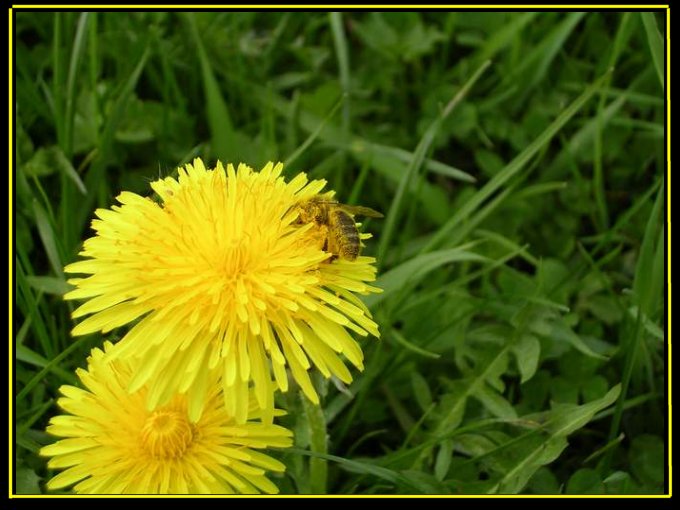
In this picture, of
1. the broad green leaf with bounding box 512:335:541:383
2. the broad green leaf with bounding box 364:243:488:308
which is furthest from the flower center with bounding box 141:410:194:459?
the broad green leaf with bounding box 512:335:541:383

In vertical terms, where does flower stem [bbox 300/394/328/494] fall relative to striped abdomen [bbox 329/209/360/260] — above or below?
below

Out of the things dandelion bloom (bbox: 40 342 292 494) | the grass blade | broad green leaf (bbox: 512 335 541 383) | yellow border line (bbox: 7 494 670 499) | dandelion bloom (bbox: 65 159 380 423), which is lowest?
yellow border line (bbox: 7 494 670 499)

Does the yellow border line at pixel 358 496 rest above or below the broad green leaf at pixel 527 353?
below

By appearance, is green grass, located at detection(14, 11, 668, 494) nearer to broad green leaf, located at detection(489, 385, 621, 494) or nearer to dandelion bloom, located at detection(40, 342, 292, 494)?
broad green leaf, located at detection(489, 385, 621, 494)

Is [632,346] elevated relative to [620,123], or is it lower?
lower
